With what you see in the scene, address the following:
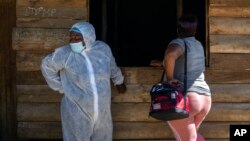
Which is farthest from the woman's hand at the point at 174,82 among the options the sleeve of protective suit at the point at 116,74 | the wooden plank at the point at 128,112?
the wooden plank at the point at 128,112

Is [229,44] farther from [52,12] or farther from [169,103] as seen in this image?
[52,12]

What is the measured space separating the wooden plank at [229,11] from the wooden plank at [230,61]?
0.40 meters

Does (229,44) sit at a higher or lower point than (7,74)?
higher

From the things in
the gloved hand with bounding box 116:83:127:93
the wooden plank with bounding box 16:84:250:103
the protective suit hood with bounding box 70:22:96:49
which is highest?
the protective suit hood with bounding box 70:22:96:49

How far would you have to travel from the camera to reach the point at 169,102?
4750 millimetres

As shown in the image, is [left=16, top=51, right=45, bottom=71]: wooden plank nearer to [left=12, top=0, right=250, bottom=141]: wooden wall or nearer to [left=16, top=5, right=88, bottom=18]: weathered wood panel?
[left=12, top=0, right=250, bottom=141]: wooden wall

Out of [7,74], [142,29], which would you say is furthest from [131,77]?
[142,29]

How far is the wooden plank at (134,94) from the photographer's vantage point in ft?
19.2

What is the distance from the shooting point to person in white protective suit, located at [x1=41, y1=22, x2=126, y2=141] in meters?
5.16

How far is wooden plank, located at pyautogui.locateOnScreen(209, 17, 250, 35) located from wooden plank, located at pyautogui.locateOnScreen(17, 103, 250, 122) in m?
0.76

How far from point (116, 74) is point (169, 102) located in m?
0.95

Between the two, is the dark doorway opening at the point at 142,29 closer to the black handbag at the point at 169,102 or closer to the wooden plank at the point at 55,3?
the wooden plank at the point at 55,3

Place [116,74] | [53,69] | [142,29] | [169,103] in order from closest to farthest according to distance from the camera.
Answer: [169,103]
[53,69]
[116,74]
[142,29]

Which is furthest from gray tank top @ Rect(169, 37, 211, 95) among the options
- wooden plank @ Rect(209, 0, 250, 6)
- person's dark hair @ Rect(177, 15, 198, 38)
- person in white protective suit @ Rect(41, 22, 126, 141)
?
wooden plank @ Rect(209, 0, 250, 6)
